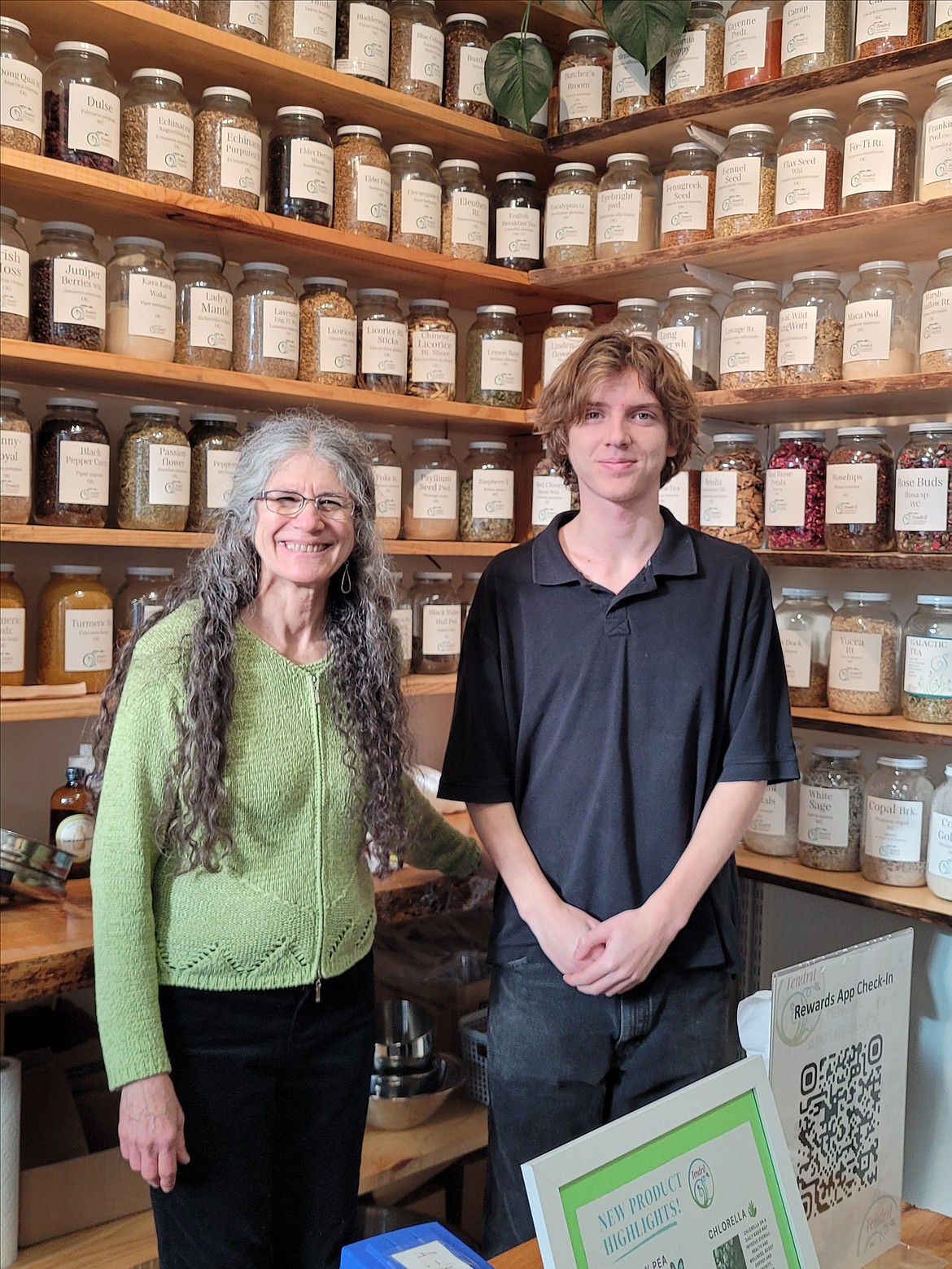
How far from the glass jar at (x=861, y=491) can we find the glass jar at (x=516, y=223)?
2.23 ft

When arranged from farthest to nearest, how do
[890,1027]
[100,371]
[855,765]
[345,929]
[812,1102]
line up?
A: [855,765] → [100,371] → [345,929] → [890,1027] → [812,1102]

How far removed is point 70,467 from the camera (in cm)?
168

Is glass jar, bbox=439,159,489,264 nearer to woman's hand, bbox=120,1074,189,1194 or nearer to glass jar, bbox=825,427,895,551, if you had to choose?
glass jar, bbox=825,427,895,551

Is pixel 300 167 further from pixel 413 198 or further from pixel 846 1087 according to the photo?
pixel 846 1087

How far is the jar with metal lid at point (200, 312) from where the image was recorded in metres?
1.77

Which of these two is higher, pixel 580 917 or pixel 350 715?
pixel 350 715

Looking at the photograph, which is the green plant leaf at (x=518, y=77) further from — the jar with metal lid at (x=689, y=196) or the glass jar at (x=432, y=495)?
the glass jar at (x=432, y=495)

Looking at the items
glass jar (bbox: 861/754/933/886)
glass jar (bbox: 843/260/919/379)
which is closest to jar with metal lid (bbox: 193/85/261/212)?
glass jar (bbox: 843/260/919/379)

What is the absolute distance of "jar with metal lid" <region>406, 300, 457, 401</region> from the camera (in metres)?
2.04

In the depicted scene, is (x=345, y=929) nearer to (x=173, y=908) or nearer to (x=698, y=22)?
(x=173, y=908)

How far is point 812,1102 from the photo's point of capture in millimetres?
1068

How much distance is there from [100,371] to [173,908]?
0.83m

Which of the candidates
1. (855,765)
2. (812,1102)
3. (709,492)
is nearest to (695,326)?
(709,492)

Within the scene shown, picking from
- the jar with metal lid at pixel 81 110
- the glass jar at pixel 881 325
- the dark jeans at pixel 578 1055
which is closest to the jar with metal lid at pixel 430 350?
the jar with metal lid at pixel 81 110
